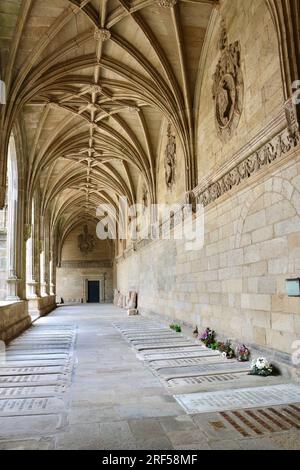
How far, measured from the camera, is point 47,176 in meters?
17.2

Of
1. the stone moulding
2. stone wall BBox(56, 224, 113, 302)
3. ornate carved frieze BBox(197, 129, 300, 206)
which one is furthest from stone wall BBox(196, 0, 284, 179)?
the stone moulding

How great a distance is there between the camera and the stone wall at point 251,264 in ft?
15.5

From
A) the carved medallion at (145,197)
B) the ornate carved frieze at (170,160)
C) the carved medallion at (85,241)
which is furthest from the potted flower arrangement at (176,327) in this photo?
the carved medallion at (85,241)

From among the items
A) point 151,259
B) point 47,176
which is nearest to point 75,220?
point 47,176

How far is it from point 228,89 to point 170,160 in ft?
14.4

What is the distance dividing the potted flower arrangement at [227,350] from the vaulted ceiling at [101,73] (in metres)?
3.88

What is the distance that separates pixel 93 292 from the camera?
33.5m

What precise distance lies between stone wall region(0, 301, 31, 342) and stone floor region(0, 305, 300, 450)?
83.3 inches

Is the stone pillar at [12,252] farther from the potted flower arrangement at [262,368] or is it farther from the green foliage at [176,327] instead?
the potted flower arrangement at [262,368]

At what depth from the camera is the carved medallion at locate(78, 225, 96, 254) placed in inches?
1286

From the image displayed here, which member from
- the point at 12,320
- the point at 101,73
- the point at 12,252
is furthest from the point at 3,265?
the point at 101,73

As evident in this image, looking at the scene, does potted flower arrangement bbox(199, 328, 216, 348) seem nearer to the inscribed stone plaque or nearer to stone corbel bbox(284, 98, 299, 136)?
the inscribed stone plaque

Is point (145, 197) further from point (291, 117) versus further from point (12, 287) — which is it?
point (291, 117)

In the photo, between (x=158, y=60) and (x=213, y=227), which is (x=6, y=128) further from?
(x=213, y=227)
